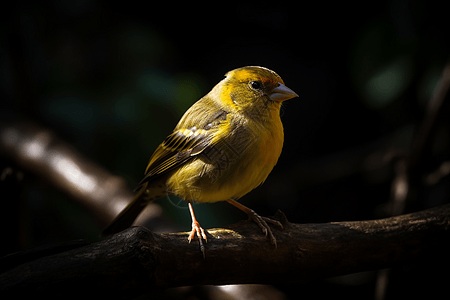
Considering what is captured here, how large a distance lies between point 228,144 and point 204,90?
1.35m

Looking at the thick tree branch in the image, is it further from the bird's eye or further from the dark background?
the dark background

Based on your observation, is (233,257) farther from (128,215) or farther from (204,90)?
(204,90)

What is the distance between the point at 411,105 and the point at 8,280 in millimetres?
3395

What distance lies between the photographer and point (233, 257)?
1.53m

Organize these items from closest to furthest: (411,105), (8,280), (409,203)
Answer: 1. (8,280)
2. (409,203)
3. (411,105)

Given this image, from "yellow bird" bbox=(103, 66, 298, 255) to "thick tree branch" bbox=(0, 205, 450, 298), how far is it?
0.45ft

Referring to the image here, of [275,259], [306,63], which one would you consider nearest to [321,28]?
[306,63]

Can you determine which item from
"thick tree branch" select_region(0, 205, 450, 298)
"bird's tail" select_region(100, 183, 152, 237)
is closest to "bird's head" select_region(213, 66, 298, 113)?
"thick tree branch" select_region(0, 205, 450, 298)

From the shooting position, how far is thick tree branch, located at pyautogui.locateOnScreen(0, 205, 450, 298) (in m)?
1.18

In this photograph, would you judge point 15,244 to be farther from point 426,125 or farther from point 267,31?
point 426,125

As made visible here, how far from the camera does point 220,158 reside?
1760mm

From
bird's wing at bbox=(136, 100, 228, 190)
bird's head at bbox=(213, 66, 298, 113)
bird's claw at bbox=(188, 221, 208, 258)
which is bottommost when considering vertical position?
bird's claw at bbox=(188, 221, 208, 258)

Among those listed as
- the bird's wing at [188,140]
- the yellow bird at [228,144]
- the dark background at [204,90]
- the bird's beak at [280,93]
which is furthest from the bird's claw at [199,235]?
the dark background at [204,90]

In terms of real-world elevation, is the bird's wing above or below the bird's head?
below
